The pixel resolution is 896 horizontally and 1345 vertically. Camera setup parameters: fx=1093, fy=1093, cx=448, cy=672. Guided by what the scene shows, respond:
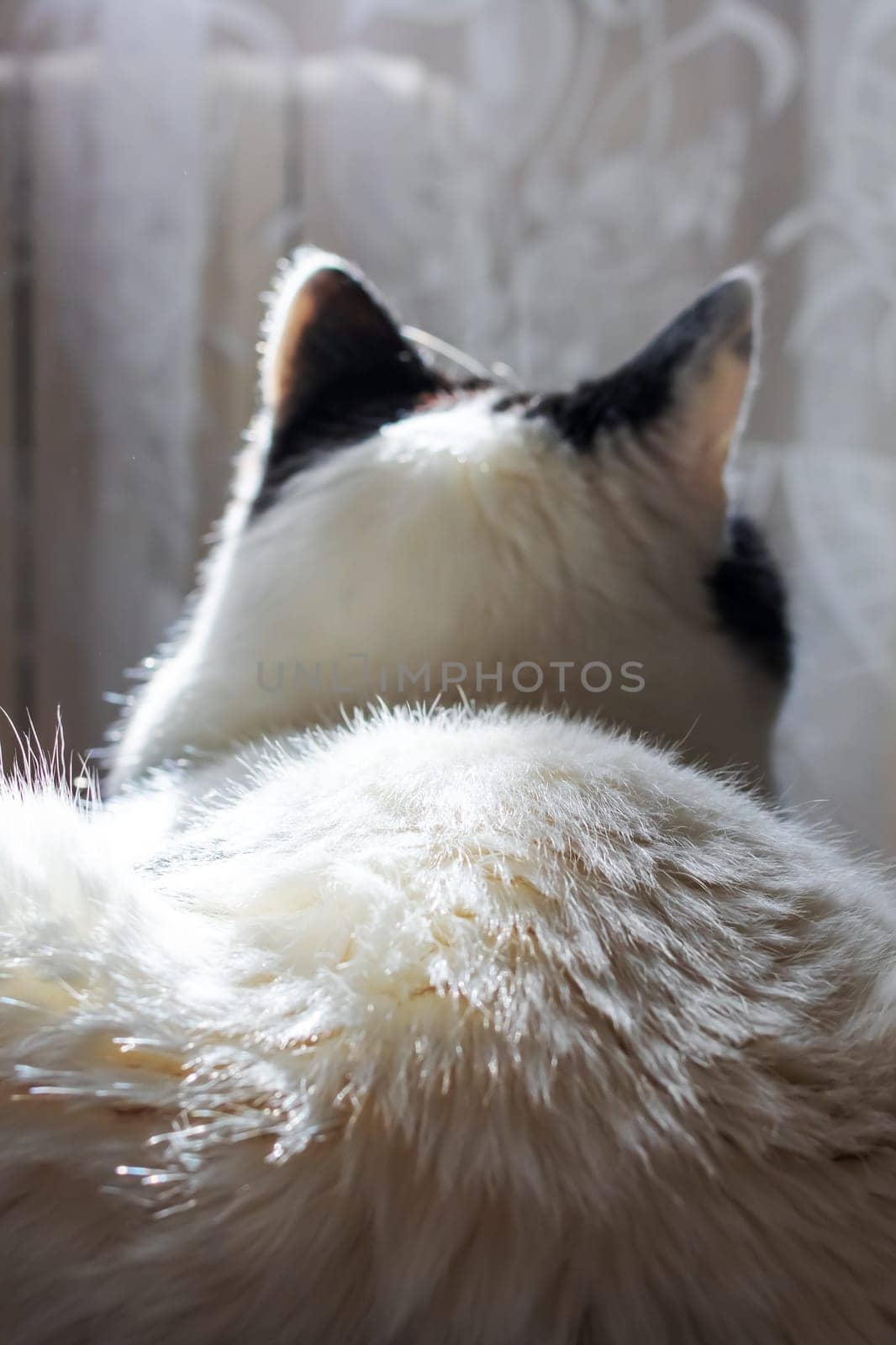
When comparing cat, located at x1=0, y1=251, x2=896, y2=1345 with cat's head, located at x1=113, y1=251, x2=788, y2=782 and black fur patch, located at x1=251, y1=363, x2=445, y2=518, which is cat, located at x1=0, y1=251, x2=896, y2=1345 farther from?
black fur patch, located at x1=251, y1=363, x2=445, y2=518

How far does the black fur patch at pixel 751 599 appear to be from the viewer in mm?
562

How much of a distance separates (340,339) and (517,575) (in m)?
0.20

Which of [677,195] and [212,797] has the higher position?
[677,195]

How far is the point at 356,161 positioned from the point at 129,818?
0.83m

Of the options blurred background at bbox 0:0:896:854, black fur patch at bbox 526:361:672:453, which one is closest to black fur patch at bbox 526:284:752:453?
black fur patch at bbox 526:361:672:453

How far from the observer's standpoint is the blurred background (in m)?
1.06

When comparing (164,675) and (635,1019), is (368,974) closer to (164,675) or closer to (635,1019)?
(635,1019)

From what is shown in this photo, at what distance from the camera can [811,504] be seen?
112cm

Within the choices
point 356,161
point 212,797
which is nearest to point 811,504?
point 356,161

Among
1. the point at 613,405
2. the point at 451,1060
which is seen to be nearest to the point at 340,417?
the point at 613,405

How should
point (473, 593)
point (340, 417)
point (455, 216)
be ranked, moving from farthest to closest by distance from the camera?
point (455, 216)
point (340, 417)
point (473, 593)

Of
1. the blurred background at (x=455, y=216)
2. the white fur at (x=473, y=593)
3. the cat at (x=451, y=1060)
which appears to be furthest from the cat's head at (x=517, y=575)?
the blurred background at (x=455, y=216)

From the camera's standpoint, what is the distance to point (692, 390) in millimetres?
527

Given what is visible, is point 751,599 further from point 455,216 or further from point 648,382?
point 455,216
